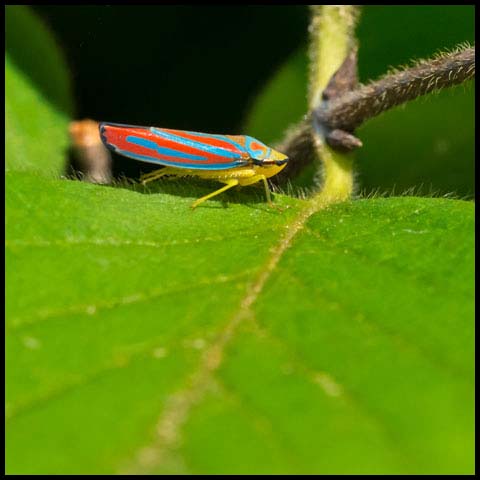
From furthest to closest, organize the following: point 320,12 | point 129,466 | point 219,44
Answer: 1. point 219,44
2. point 320,12
3. point 129,466

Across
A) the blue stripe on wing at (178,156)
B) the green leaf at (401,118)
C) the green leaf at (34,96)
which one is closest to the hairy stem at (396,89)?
the blue stripe on wing at (178,156)

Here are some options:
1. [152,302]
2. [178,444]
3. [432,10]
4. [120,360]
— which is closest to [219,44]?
[432,10]

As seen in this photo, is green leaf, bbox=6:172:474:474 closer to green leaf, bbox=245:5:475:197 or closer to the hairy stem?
→ the hairy stem

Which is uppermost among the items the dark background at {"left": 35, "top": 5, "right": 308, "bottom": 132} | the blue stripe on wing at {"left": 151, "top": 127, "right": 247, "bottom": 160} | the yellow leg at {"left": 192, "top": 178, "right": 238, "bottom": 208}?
the dark background at {"left": 35, "top": 5, "right": 308, "bottom": 132}

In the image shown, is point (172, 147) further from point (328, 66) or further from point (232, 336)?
point (232, 336)

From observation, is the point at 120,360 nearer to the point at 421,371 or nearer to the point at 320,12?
the point at 421,371

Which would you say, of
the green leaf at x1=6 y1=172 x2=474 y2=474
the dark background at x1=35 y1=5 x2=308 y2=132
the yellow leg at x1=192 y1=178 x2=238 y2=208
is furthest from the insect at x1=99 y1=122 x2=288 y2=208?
the green leaf at x1=6 y1=172 x2=474 y2=474

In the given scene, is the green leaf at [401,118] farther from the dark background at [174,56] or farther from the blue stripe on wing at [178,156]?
the blue stripe on wing at [178,156]
